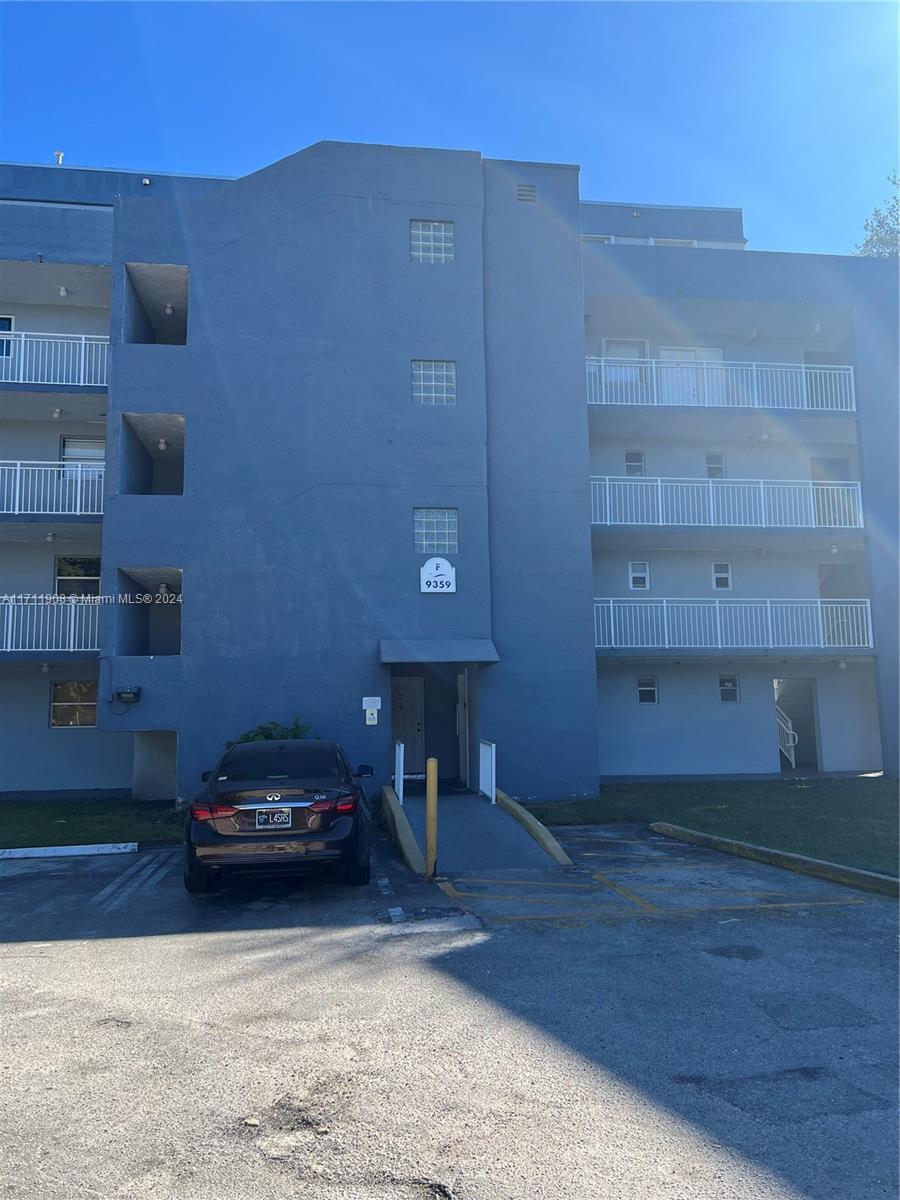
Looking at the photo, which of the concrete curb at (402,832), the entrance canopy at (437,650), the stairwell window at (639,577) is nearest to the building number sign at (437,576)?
the entrance canopy at (437,650)

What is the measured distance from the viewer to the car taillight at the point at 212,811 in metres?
8.50

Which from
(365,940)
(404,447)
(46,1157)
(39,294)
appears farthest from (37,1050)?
(39,294)

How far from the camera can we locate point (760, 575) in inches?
814

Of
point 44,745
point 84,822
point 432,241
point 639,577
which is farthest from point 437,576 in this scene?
point 44,745

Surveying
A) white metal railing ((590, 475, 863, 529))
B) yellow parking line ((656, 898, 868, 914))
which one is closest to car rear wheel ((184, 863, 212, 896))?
yellow parking line ((656, 898, 868, 914))

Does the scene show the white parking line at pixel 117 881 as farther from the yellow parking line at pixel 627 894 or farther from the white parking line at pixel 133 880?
the yellow parking line at pixel 627 894

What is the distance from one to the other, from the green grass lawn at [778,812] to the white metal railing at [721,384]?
8076 millimetres

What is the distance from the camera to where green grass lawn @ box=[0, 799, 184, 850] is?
1307 cm

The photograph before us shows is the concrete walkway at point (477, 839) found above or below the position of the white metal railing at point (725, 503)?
below

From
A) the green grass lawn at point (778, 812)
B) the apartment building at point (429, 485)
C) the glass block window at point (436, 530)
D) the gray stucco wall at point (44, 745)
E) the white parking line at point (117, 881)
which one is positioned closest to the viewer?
the white parking line at point (117, 881)

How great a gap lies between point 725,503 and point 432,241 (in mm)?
8289

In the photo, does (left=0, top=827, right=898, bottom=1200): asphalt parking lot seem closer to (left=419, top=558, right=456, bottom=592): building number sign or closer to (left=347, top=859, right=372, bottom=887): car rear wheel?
(left=347, top=859, right=372, bottom=887): car rear wheel

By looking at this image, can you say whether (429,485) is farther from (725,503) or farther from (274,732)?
(725,503)

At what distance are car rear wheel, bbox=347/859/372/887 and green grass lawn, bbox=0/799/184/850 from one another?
5056 millimetres
